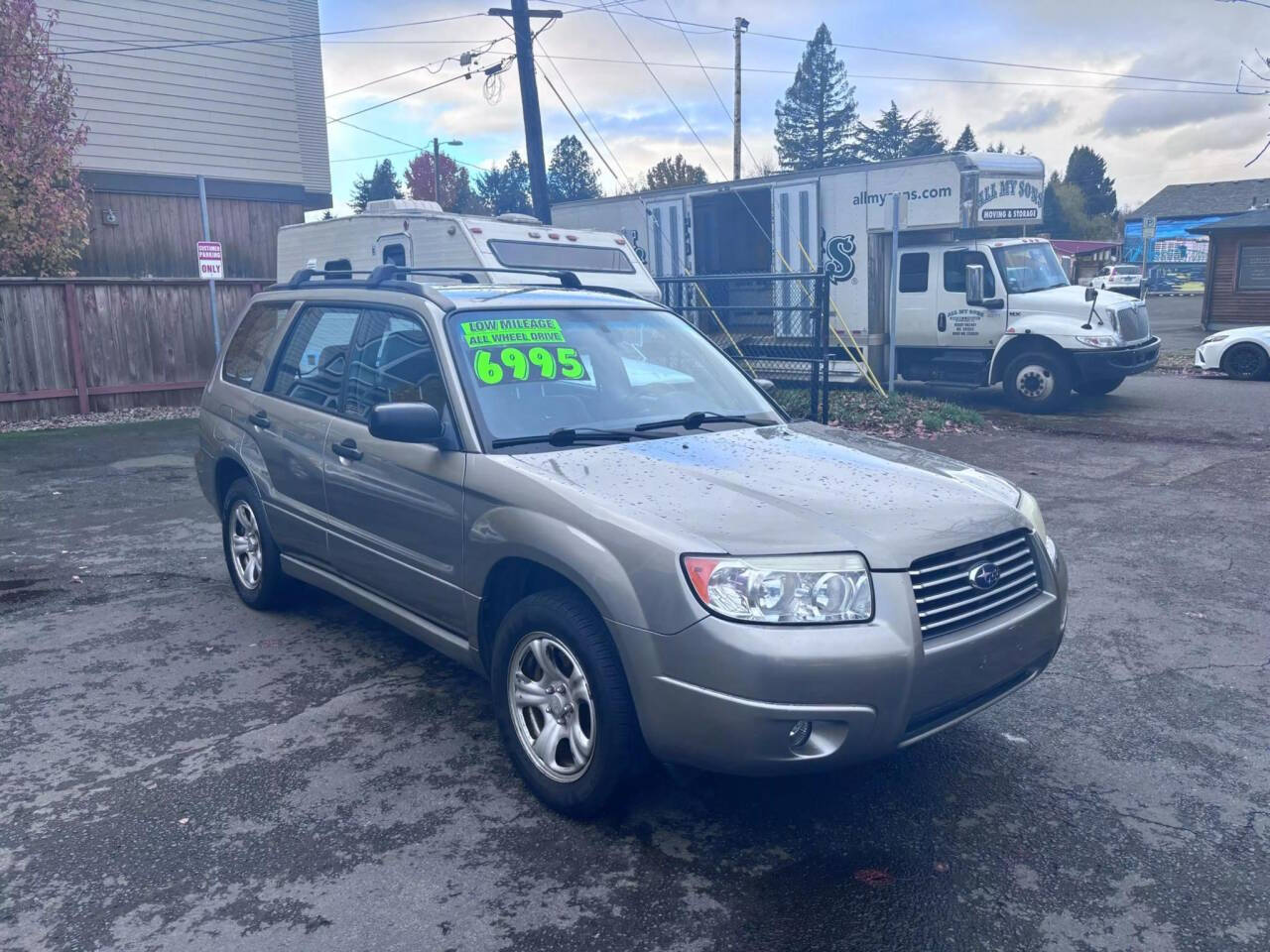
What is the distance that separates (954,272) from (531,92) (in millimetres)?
7503

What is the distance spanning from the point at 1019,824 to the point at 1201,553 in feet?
14.0

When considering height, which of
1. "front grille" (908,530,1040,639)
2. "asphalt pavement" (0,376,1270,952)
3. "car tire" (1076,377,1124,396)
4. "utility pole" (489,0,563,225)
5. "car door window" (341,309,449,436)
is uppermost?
"utility pole" (489,0,563,225)

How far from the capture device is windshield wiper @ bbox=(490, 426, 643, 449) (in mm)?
3914

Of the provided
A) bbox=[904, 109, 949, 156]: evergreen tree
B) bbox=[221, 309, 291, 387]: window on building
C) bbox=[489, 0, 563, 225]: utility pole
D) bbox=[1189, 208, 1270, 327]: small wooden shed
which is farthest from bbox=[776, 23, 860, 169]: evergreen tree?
bbox=[221, 309, 291, 387]: window on building

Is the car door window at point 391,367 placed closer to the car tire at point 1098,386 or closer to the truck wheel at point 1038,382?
the truck wheel at point 1038,382

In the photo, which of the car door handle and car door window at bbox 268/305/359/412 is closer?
the car door handle

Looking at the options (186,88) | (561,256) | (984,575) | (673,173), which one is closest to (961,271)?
(561,256)

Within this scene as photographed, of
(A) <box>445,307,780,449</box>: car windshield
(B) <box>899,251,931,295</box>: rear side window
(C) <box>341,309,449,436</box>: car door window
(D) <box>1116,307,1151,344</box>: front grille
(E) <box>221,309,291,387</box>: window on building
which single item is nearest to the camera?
(A) <box>445,307,780,449</box>: car windshield

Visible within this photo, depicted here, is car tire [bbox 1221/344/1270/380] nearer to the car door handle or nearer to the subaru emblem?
the subaru emblem

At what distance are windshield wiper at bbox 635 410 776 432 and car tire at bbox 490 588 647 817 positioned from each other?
37.9 inches

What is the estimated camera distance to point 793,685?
9.67 feet

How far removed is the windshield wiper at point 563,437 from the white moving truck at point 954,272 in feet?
34.9

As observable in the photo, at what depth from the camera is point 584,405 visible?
4219 millimetres

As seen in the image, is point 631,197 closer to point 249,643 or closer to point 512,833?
point 249,643
